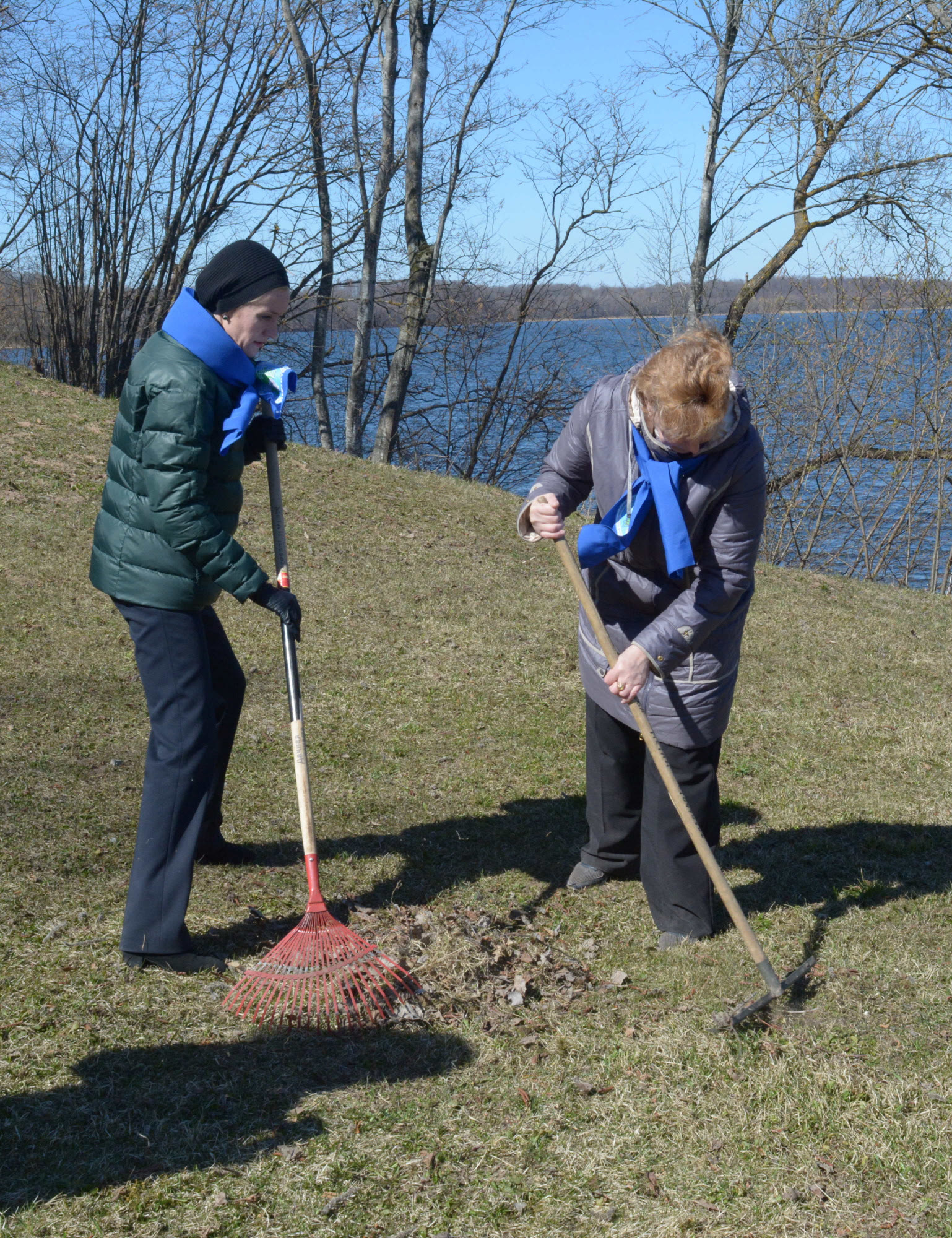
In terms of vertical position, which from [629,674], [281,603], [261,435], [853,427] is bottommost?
[629,674]

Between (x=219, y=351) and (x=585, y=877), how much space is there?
7.83ft

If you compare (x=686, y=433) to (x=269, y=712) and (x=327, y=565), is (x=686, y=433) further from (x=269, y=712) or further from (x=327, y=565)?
(x=327, y=565)

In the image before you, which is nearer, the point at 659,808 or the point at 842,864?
the point at 659,808

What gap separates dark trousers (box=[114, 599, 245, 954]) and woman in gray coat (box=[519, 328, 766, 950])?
1159 millimetres

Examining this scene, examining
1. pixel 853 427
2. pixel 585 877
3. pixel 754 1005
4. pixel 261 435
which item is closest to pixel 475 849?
pixel 585 877

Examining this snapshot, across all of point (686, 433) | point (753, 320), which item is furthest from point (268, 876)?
point (753, 320)

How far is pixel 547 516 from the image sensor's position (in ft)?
11.4

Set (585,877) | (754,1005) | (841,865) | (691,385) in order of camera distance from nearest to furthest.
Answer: (691,385), (754,1005), (585,877), (841,865)

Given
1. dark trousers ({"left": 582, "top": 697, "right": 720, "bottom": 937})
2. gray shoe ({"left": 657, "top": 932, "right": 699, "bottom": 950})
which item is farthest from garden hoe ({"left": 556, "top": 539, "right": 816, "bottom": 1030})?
gray shoe ({"left": 657, "top": 932, "right": 699, "bottom": 950})

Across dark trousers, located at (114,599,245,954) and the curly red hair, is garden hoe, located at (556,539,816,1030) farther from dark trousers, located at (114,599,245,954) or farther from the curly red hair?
dark trousers, located at (114,599,245,954)

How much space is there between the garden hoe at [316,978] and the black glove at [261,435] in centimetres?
64

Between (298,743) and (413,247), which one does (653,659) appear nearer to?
(298,743)

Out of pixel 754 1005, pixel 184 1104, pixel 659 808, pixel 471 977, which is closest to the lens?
pixel 184 1104

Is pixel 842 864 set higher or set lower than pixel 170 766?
lower
